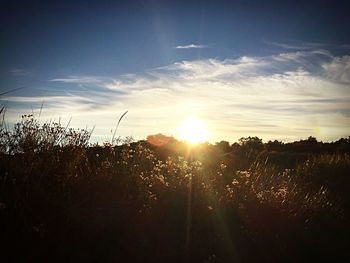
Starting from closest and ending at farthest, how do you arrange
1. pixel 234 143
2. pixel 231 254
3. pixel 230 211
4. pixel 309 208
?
1. pixel 231 254
2. pixel 230 211
3. pixel 309 208
4. pixel 234 143

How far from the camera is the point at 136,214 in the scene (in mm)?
6664

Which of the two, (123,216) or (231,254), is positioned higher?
(123,216)

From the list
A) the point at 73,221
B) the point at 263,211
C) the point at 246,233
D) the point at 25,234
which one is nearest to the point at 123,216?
the point at 73,221

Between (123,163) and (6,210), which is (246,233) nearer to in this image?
(123,163)

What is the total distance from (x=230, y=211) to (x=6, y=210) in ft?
13.6

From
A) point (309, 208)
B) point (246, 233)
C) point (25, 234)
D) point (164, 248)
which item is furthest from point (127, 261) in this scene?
point (309, 208)

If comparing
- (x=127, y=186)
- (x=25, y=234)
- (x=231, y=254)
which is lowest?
(x=231, y=254)

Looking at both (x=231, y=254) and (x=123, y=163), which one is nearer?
(x=231, y=254)

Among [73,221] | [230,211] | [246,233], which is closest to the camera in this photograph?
[73,221]

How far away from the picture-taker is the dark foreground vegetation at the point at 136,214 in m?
5.56

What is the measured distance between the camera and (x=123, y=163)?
8.23 metres

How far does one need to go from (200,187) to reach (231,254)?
2.17m

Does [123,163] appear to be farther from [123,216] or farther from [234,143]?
[234,143]

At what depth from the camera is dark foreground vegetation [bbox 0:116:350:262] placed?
18.2 ft
